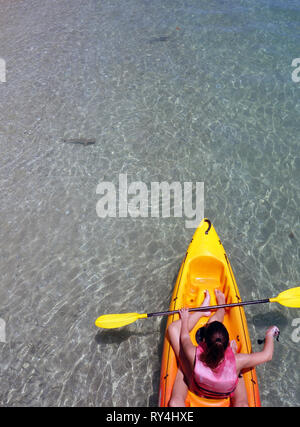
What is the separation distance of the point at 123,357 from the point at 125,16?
11.0 metres

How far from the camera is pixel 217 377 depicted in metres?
3.22

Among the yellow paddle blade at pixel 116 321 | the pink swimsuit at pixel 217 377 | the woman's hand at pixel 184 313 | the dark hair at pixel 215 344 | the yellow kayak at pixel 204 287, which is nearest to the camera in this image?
the dark hair at pixel 215 344

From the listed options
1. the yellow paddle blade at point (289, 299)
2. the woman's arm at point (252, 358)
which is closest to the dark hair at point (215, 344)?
the woman's arm at point (252, 358)

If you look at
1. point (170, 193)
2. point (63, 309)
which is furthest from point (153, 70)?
point (63, 309)

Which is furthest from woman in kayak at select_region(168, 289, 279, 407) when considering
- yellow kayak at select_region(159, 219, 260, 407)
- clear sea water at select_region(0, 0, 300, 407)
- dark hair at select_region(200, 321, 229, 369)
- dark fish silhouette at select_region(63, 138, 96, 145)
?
dark fish silhouette at select_region(63, 138, 96, 145)

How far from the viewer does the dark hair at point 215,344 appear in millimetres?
3111

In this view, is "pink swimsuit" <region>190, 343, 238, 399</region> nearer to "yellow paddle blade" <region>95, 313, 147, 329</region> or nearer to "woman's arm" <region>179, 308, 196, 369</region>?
"woman's arm" <region>179, 308, 196, 369</region>

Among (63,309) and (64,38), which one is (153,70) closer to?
(64,38)

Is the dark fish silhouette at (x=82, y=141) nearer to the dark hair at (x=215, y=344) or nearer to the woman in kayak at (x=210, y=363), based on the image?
the woman in kayak at (x=210, y=363)

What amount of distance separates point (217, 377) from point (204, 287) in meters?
1.72

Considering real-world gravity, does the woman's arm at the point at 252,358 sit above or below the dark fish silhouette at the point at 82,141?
below

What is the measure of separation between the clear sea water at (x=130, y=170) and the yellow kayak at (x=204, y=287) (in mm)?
552

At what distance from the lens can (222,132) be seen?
7.88 metres

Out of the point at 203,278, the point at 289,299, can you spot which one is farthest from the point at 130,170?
the point at 289,299
